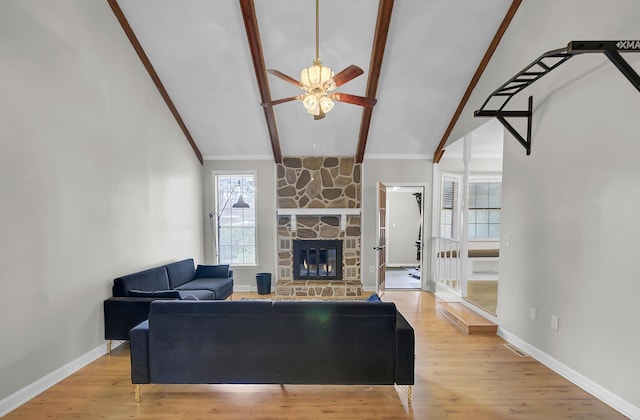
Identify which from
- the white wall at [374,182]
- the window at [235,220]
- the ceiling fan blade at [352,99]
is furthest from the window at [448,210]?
the window at [235,220]

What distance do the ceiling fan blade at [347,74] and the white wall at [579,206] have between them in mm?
2016

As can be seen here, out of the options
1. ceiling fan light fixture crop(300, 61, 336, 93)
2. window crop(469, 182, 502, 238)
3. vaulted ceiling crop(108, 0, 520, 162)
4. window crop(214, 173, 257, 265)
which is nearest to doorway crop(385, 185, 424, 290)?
window crop(469, 182, 502, 238)

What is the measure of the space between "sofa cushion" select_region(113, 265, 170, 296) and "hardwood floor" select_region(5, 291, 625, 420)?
770mm

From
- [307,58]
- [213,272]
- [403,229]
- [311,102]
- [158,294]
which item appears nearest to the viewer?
[311,102]

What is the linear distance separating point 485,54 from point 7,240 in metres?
5.66

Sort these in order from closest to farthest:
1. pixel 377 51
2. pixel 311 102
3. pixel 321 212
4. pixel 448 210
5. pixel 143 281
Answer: pixel 311 102 < pixel 143 281 < pixel 377 51 < pixel 321 212 < pixel 448 210

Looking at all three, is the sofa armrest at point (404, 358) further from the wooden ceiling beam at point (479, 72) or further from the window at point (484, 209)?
the window at point (484, 209)

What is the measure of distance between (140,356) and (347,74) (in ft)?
10.4

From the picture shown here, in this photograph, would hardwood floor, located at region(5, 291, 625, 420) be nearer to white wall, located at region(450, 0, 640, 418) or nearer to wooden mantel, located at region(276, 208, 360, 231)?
white wall, located at region(450, 0, 640, 418)

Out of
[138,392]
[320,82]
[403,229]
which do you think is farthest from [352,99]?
[403,229]

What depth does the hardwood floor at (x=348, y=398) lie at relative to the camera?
7.55ft

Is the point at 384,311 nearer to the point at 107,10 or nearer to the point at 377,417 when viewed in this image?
the point at 377,417

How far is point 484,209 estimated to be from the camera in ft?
22.9

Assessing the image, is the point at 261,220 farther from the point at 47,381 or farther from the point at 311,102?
the point at 47,381
